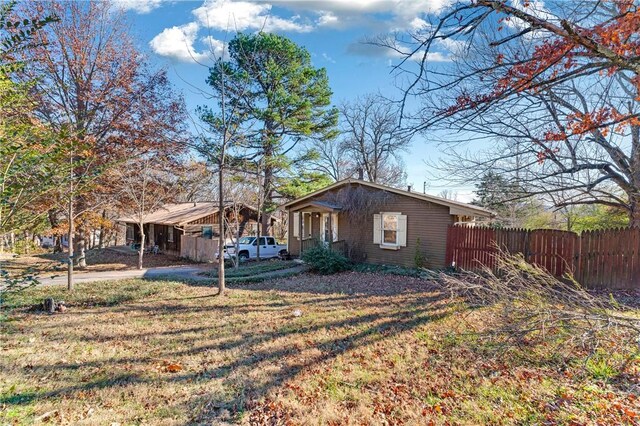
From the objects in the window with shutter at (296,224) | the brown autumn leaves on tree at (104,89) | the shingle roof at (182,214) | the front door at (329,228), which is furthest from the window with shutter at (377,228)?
the shingle roof at (182,214)

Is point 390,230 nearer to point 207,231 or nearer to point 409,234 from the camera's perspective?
point 409,234

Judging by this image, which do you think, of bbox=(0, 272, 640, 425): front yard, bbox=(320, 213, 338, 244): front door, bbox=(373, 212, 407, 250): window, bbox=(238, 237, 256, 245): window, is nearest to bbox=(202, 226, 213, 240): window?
bbox=(238, 237, 256, 245): window

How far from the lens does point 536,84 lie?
3441 millimetres

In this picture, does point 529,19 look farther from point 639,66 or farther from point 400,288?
point 400,288

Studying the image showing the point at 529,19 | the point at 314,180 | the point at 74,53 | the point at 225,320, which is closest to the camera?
the point at 529,19

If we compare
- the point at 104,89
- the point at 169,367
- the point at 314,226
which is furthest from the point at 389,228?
the point at 104,89

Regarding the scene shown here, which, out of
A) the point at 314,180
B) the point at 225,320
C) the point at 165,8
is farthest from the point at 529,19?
the point at 314,180

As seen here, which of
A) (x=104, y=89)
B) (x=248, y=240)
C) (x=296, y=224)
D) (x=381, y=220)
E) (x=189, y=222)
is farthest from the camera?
(x=189, y=222)

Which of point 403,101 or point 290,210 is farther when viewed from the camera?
point 290,210

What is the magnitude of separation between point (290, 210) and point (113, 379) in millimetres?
14274

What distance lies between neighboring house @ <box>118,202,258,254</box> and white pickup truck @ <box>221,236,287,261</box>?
2.05 meters

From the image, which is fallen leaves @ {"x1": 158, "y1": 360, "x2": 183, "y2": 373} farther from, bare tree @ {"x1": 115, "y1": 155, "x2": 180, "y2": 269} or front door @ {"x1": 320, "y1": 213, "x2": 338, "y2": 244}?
bare tree @ {"x1": 115, "y1": 155, "x2": 180, "y2": 269}

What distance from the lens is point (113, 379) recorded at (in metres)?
4.27

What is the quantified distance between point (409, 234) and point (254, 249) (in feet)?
29.2
